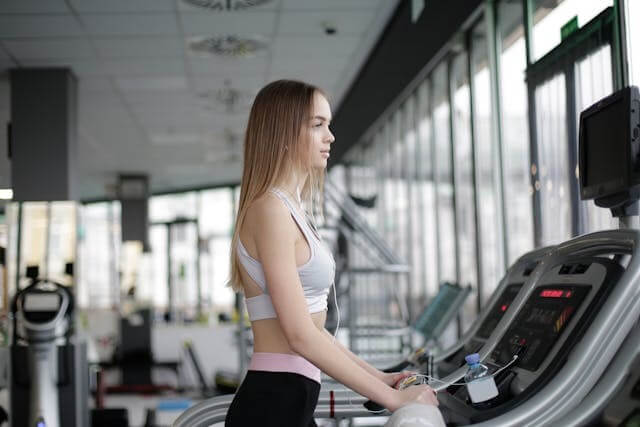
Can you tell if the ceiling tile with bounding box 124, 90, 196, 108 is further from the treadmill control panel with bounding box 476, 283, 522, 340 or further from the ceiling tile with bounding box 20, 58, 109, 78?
the treadmill control panel with bounding box 476, 283, 522, 340

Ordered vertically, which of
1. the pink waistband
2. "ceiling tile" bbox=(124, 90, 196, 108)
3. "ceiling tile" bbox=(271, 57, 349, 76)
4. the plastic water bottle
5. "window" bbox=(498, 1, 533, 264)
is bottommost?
the plastic water bottle

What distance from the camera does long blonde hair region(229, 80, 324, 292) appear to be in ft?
4.73

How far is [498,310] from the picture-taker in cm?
212

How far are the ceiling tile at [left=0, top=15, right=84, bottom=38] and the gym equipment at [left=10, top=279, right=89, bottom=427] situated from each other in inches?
70.2

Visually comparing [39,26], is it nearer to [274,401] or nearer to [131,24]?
[131,24]

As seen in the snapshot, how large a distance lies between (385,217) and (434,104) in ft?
7.69

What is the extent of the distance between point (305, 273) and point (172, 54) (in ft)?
16.8

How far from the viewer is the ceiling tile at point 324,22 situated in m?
5.41

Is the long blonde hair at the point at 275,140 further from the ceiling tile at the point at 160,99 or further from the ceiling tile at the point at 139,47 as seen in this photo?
the ceiling tile at the point at 160,99

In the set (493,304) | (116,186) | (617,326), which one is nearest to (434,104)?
(493,304)

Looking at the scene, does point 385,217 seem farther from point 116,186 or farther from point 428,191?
point 116,186

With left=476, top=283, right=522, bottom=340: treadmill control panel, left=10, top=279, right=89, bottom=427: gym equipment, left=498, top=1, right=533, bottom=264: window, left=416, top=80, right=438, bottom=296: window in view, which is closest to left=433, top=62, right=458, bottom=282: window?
left=416, top=80, right=438, bottom=296: window

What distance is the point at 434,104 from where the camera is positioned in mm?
6336

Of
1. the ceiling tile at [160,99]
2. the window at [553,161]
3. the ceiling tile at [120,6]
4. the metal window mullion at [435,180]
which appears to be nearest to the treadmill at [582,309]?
the window at [553,161]
